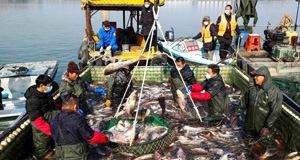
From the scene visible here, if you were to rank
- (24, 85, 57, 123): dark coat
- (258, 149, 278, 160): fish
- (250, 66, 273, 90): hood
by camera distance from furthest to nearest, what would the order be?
(258, 149, 278, 160): fish
(250, 66, 273, 90): hood
(24, 85, 57, 123): dark coat

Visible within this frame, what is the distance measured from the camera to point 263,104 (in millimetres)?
4797

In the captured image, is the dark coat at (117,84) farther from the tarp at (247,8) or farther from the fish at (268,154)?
the tarp at (247,8)

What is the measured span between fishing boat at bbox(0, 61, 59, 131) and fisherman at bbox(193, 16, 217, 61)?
787cm

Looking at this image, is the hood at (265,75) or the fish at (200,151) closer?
the hood at (265,75)

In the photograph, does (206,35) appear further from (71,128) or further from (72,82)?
(71,128)

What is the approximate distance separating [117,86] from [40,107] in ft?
8.42

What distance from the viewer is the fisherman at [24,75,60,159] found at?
4383mm

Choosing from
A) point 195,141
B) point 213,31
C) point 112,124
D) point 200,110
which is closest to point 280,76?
point 213,31

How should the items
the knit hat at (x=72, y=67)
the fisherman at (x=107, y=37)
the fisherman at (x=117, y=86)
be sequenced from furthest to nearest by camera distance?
1. the fisherman at (x=107, y=37)
2. the fisherman at (x=117, y=86)
3. the knit hat at (x=72, y=67)

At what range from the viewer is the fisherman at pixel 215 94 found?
5.68 m

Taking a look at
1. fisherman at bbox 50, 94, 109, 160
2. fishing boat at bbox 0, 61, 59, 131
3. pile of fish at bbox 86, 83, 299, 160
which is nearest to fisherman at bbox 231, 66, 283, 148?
pile of fish at bbox 86, 83, 299, 160

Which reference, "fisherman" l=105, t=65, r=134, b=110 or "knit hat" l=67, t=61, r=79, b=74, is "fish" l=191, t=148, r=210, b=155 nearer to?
"fisherman" l=105, t=65, r=134, b=110

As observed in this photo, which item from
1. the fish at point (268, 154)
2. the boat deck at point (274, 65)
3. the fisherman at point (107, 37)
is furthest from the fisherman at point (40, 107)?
the boat deck at point (274, 65)

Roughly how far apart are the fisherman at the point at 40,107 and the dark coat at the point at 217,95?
11.6ft
